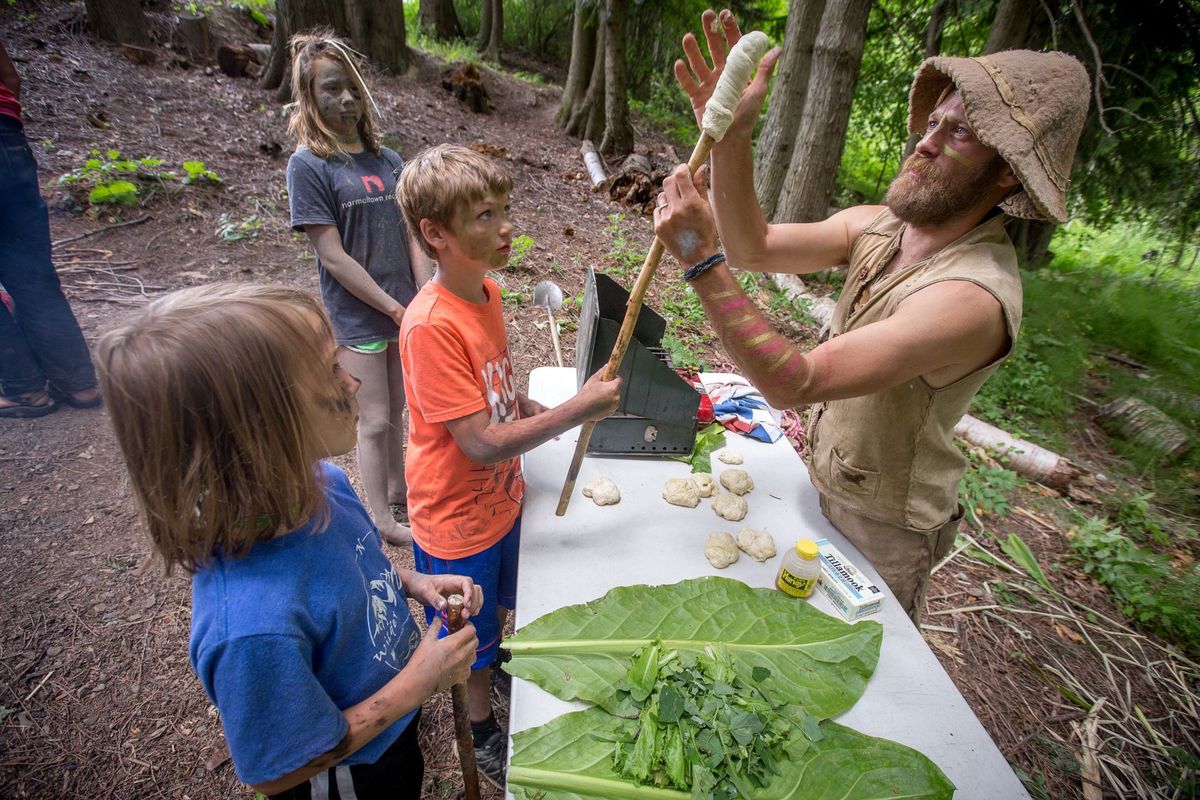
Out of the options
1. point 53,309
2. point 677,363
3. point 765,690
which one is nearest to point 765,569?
point 765,690

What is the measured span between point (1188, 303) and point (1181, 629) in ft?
21.3

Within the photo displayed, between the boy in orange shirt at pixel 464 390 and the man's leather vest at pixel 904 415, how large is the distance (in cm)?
81

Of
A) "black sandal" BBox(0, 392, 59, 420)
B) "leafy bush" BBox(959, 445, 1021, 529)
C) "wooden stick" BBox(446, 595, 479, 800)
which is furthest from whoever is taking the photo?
"leafy bush" BBox(959, 445, 1021, 529)

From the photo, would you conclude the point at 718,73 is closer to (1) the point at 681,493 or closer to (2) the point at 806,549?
(1) the point at 681,493

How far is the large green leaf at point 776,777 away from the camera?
43.9 inches

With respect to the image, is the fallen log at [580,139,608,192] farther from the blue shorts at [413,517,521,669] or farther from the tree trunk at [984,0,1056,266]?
the blue shorts at [413,517,521,669]

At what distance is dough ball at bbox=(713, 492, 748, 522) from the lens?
1.92 meters

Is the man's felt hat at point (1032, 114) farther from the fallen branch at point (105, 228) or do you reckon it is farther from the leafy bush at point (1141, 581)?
the fallen branch at point (105, 228)

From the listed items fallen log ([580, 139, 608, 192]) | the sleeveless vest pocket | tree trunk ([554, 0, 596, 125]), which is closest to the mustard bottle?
the sleeveless vest pocket

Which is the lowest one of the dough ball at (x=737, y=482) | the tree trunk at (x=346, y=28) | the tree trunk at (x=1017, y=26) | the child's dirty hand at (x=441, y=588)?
the child's dirty hand at (x=441, y=588)

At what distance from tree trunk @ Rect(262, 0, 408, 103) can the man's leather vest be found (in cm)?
812

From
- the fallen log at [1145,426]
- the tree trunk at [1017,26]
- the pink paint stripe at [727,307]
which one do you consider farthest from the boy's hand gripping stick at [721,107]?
the fallen log at [1145,426]

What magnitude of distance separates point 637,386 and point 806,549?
2.59 ft

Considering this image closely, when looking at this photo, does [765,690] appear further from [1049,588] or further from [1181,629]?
[1181,629]
